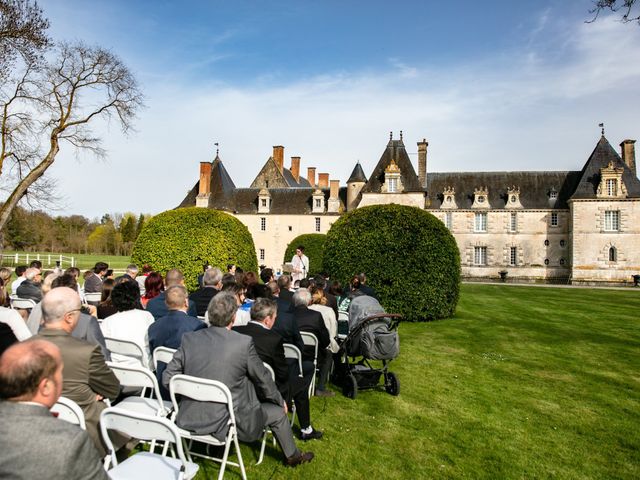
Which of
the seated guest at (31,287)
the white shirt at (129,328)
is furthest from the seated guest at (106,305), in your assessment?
the seated guest at (31,287)

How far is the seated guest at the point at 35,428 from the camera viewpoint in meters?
1.69

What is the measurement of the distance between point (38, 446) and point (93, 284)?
7911mm

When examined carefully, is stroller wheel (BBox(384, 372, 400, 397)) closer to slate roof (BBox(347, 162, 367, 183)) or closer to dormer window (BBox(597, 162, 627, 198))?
slate roof (BBox(347, 162, 367, 183))

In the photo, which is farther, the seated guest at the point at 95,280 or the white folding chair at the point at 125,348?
the seated guest at the point at 95,280

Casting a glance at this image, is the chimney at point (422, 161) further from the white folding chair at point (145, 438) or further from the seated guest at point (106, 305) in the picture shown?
the white folding chair at point (145, 438)

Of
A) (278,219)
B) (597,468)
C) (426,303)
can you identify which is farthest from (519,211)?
(597,468)

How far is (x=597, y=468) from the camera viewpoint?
4.11m

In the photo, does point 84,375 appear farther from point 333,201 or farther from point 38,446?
point 333,201

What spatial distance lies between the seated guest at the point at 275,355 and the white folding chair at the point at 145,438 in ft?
4.17

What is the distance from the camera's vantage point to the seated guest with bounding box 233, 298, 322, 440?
395 cm

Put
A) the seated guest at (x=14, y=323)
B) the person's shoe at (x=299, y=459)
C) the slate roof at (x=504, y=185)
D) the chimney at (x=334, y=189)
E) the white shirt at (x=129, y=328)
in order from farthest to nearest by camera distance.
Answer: the slate roof at (x=504, y=185), the chimney at (x=334, y=189), the white shirt at (x=129, y=328), the person's shoe at (x=299, y=459), the seated guest at (x=14, y=323)

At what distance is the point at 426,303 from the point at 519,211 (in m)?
30.2

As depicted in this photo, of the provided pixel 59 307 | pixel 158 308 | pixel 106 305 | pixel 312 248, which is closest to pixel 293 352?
pixel 158 308

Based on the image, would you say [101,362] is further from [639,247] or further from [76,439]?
[639,247]
